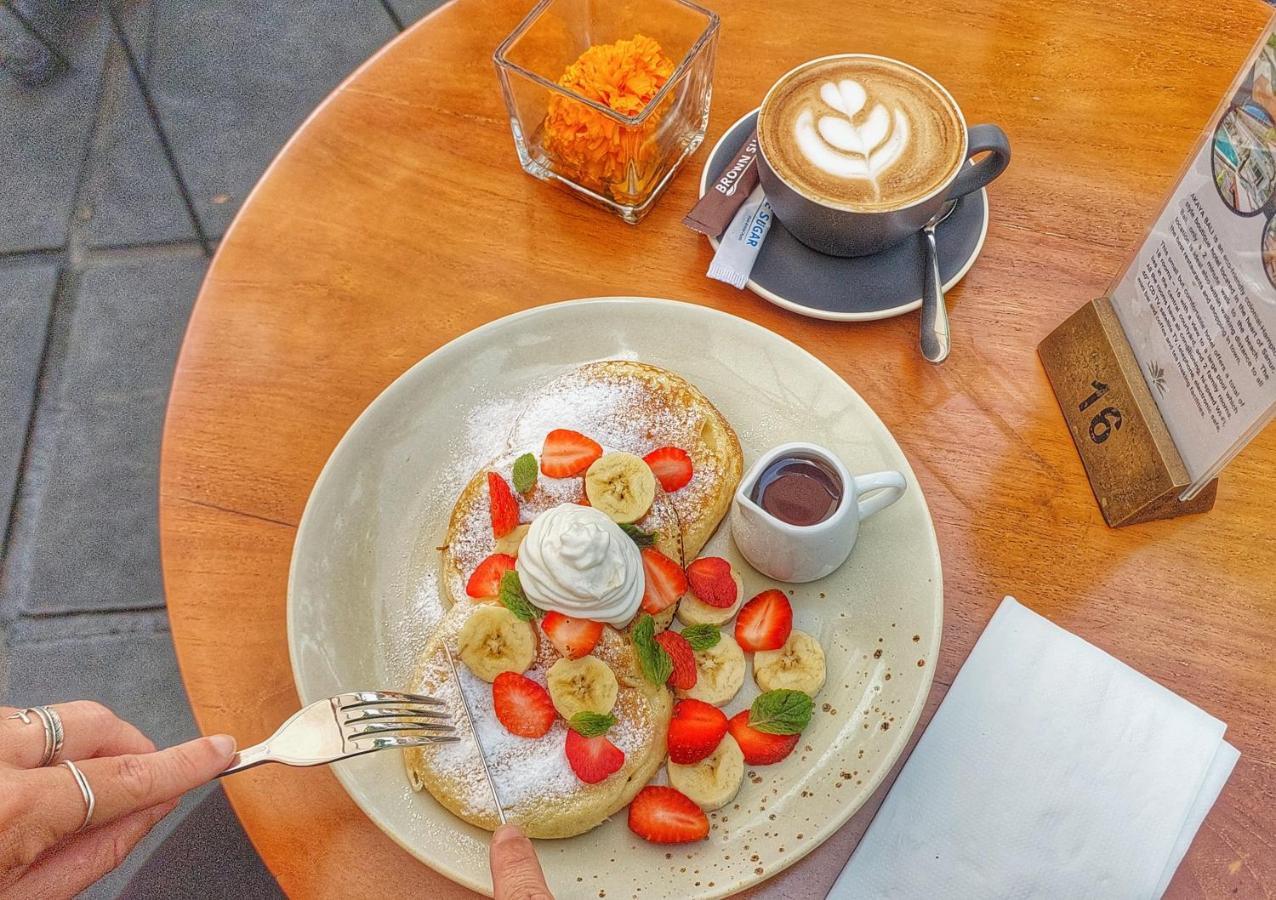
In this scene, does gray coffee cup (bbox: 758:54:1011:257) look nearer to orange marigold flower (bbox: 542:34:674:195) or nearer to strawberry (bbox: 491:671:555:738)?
orange marigold flower (bbox: 542:34:674:195)

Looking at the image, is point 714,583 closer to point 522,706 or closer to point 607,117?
point 522,706

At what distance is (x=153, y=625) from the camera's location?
2.03m

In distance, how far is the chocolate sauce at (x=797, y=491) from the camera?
105 centimetres

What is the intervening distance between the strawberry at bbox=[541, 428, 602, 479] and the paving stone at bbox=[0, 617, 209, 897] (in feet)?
A: 4.12

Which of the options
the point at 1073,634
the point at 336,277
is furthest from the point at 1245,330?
the point at 336,277

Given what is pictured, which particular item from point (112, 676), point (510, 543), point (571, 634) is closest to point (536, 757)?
point (571, 634)

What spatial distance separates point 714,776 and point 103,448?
5.85 ft

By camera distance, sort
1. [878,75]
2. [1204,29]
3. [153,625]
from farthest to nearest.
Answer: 1. [153,625]
2. [1204,29]
3. [878,75]

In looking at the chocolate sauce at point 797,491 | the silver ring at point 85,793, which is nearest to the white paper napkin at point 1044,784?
the chocolate sauce at point 797,491

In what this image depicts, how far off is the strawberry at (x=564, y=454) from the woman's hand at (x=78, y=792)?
457 mm

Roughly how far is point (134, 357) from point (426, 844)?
1.72 metres

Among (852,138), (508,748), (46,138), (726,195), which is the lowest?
(46,138)

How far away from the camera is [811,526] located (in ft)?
3.33

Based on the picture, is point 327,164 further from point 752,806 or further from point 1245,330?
point 1245,330
